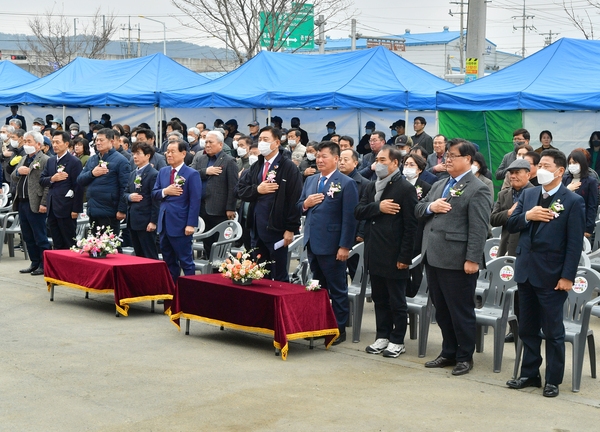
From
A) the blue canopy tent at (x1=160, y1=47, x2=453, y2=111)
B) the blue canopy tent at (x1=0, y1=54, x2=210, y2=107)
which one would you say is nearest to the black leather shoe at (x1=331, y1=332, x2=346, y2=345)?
the blue canopy tent at (x1=160, y1=47, x2=453, y2=111)

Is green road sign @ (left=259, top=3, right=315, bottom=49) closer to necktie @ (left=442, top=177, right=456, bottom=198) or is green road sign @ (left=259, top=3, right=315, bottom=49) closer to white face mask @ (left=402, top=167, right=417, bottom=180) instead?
white face mask @ (left=402, top=167, right=417, bottom=180)

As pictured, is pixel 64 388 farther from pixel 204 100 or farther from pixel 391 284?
pixel 204 100

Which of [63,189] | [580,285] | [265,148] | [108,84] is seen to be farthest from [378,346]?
[108,84]

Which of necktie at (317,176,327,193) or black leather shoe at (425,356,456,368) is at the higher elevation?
necktie at (317,176,327,193)

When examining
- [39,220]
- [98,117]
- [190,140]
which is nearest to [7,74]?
[98,117]

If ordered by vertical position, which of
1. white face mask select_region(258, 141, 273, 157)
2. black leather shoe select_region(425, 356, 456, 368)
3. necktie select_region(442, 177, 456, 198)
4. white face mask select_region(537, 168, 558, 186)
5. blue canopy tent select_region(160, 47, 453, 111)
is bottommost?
black leather shoe select_region(425, 356, 456, 368)

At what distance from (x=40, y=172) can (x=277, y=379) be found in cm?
671

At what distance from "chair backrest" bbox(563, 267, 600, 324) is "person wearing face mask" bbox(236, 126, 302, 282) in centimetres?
303

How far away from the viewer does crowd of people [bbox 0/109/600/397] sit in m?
6.96

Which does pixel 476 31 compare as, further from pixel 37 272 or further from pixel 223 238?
pixel 37 272

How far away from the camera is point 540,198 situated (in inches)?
278

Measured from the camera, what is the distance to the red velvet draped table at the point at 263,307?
7.95 meters

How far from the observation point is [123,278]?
9.82m

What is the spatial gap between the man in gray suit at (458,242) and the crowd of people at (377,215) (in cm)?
1
